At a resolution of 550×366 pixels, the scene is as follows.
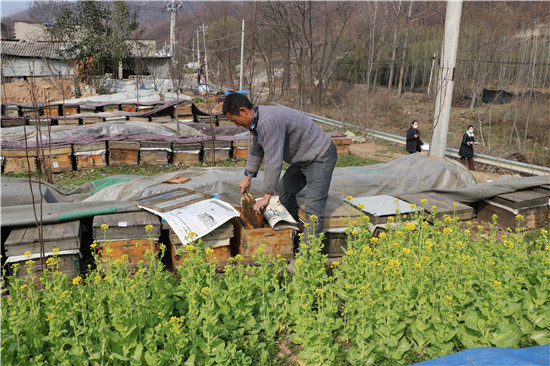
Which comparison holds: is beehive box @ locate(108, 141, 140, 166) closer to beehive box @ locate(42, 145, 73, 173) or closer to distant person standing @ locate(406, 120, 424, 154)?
beehive box @ locate(42, 145, 73, 173)

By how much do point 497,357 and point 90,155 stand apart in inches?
349

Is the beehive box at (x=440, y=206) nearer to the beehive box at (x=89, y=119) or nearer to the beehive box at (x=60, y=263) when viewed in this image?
the beehive box at (x=60, y=263)

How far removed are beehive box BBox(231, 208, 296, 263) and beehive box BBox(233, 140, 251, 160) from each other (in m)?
6.15

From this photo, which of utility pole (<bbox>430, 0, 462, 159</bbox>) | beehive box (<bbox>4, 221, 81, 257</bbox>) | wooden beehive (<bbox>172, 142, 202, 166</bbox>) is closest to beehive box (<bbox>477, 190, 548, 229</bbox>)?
utility pole (<bbox>430, 0, 462, 159</bbox>)

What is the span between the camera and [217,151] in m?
10.3

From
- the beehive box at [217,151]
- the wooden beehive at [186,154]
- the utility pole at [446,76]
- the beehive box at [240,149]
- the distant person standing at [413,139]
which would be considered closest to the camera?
the utility pole at [446,76]

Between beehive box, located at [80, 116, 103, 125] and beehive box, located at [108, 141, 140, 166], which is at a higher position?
beehive box, located at [80, 116, 103, 125]

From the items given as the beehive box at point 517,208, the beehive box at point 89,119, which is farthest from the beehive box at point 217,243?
the beehive box at point 89,119

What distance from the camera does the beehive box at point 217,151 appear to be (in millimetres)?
10266

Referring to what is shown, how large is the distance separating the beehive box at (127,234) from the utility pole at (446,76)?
724 centimetres

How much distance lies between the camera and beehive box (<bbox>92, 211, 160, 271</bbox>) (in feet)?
13.8

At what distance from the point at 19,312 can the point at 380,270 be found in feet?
8.35

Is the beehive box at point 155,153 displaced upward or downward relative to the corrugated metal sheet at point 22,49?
downward

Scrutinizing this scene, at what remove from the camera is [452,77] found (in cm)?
930
